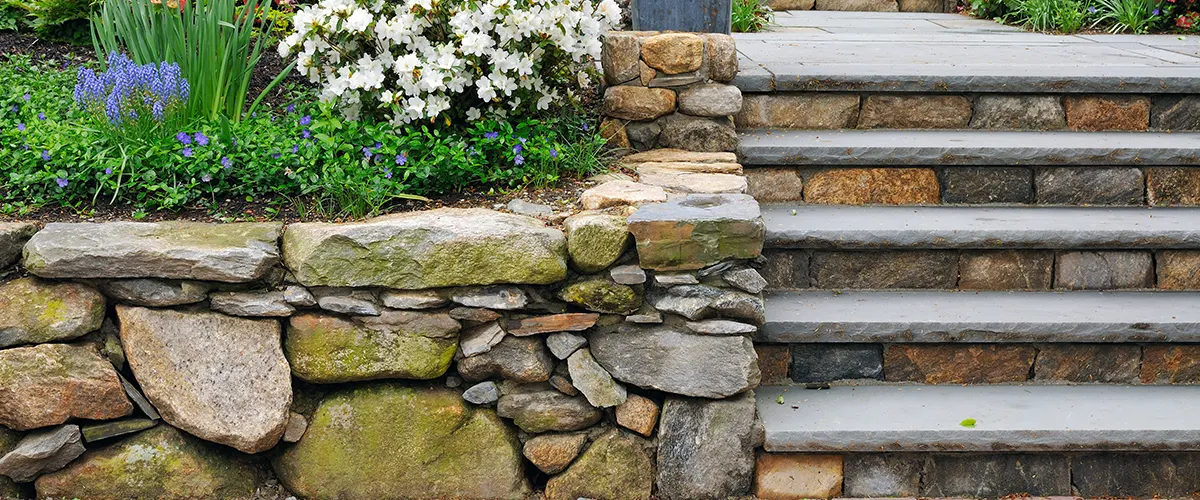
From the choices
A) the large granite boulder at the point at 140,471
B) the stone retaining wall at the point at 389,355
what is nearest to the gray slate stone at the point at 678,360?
the stone retaining wall at the point at 389,355

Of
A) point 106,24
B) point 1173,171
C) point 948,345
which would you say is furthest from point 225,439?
point 1173,171

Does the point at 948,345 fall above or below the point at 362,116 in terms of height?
below

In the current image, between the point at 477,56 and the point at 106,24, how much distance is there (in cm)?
141

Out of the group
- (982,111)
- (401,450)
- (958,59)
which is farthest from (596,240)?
(958,59)

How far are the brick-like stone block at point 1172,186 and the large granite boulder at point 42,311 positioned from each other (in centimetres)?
329

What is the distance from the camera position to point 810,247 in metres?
3.26

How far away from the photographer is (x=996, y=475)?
2.88 meters

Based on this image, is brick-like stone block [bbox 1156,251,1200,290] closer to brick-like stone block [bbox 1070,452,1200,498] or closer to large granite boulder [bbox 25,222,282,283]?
brick-like stone block [bbox 1070,452,1200,498]

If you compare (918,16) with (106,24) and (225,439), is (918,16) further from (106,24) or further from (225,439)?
(225,439)

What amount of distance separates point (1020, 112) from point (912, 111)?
1.27 feet

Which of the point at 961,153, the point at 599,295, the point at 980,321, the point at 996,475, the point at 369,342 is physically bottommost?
the point at 996,475

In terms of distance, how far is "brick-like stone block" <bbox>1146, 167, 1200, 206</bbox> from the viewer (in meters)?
3.55

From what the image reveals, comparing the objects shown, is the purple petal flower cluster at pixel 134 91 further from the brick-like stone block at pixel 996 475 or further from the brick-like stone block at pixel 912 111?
the brick-like stone block at pixel 996 475

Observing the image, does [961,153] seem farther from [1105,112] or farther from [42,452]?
[42,452]
